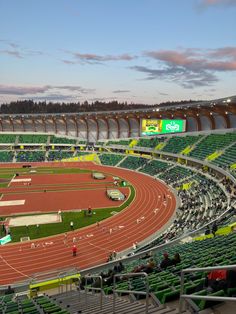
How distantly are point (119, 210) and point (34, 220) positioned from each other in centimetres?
952

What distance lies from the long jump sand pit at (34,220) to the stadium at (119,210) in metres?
0.11

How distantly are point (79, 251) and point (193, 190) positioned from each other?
20.4 m

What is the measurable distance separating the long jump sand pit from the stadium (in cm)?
11

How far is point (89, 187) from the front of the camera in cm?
4659

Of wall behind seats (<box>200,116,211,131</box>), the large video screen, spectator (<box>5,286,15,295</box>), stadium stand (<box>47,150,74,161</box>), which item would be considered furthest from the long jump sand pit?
wall behind seats (<box>200,116,211,131</box>)

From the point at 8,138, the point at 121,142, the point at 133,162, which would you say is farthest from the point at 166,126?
the point at 8,138

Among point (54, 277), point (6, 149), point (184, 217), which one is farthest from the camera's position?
point (6, 149)

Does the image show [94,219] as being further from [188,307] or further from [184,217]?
[188,307]

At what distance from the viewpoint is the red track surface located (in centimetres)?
2195

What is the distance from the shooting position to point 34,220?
31219 mm

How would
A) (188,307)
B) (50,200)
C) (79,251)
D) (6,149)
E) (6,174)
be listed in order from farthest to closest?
1. (6,149)
2. (6,174)
3. (50,200)
4. (79,251)
5. (188,307)

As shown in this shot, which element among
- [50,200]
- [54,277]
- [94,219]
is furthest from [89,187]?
[54,277]

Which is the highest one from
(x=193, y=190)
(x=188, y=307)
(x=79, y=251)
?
(x=188, y=307)

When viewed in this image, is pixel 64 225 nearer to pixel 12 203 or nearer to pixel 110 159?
pixel 12 203
